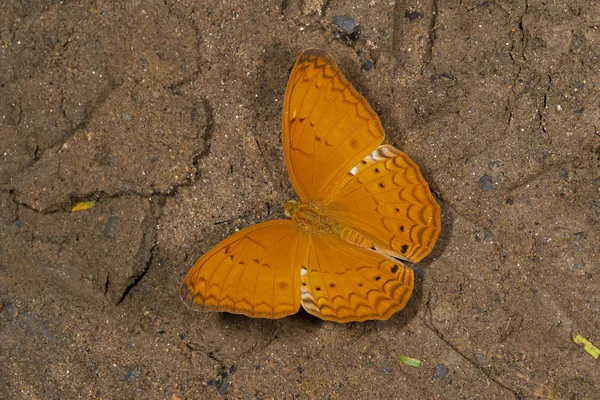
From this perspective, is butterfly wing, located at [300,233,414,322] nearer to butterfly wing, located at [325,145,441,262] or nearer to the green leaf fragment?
→ butterfly wing, located at [325,145,441,262]

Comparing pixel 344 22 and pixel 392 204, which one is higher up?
pixel 344 22

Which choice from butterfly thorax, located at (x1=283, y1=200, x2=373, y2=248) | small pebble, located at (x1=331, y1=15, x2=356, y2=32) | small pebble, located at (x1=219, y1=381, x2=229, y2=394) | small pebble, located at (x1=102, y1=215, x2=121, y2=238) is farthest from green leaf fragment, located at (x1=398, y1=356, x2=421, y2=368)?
small pebble, located at (x1=331, y1=15, x2=356, y2=32)

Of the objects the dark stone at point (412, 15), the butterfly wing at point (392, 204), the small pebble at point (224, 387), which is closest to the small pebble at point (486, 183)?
the butterfly wing at point (392, 204)

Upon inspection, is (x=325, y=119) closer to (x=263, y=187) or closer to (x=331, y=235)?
(x=331, y=235)

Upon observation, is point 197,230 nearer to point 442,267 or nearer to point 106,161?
point 106,161

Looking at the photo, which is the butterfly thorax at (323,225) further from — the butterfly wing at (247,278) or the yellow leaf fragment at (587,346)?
the yellow leaf fragment at (587,346)

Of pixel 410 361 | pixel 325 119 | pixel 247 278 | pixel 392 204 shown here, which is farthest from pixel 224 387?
pixel 325 119
